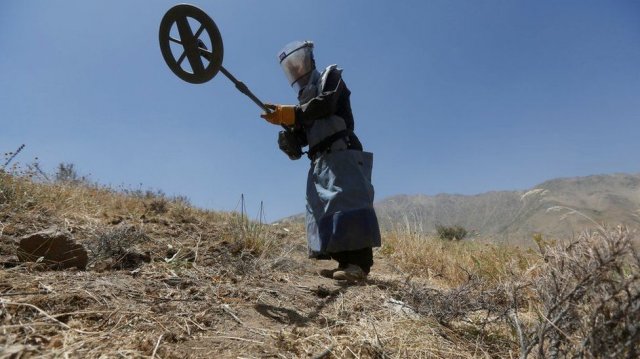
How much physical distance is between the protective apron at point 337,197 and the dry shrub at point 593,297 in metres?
1.62

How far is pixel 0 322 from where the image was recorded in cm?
119

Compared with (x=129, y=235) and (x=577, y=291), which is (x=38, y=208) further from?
(x=577, y=291)

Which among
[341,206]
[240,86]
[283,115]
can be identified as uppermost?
[240,86]

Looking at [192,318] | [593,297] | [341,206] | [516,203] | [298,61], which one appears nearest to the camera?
[593,297]

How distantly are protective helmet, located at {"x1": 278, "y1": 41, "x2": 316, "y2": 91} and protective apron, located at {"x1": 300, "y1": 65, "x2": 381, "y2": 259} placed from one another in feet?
0.77

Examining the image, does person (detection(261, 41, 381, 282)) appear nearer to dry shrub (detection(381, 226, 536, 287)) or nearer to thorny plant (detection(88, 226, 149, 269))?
dry shrub (detection(381, 226, 536, 287))

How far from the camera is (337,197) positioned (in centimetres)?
290

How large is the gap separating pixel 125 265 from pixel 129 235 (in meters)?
0.35

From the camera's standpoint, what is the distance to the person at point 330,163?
2855 millimetres

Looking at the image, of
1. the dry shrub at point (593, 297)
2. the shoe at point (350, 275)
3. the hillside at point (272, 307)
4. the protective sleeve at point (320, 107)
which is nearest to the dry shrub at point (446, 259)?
the shoe at point (350, 275)

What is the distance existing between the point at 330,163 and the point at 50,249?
6.17 ft

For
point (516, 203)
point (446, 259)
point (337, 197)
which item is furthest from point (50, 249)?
point (516, 203)

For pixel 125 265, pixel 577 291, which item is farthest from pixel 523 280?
pixel 125 265

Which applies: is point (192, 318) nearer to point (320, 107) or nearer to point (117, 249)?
point (117, 249)
